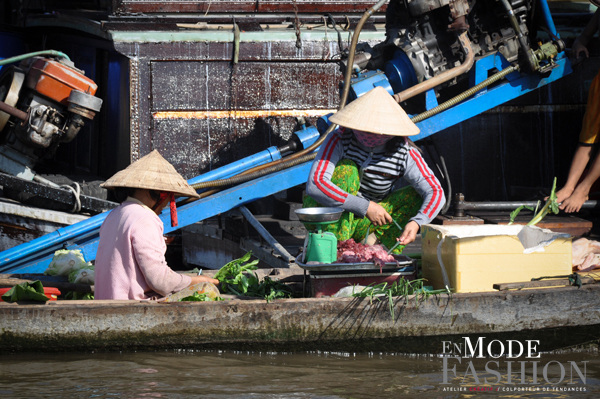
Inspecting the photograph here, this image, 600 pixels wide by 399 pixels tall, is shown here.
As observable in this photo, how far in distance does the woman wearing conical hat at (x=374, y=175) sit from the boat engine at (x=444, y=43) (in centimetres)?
114

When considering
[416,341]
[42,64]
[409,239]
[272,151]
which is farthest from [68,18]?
[416,341]

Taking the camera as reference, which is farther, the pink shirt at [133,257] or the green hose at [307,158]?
the green hose at [307,158]

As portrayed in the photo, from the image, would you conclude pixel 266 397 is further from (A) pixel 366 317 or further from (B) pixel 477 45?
(B) pixel 477 45

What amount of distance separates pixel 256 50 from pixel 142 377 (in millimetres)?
3872

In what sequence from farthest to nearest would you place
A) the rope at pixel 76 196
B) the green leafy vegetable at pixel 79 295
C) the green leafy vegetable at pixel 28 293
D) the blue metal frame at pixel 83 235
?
the rope at pixel 76 196
the blue metal frame at pixel 83 235
the green leafy vegetable at pixel 79 295
the green leafy vegetable at pixel 28 293

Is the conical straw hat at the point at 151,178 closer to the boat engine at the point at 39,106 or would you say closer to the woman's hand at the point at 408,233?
the woman's hand at the point at 408,233

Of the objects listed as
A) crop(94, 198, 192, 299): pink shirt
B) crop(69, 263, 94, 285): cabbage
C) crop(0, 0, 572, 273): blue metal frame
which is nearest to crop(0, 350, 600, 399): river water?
crop(94, 198, 192, 299): pink shirt

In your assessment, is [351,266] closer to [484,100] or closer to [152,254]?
[152,254]

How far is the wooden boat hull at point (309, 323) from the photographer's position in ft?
12.8

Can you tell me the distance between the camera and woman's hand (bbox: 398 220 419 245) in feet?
14.6

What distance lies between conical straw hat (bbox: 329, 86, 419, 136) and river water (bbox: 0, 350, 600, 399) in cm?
140

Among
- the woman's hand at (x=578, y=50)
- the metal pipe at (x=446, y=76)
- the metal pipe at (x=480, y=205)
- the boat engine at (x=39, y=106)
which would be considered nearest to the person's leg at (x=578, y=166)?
the metal pipe at (x=480, y=205)

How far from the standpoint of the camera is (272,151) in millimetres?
6238

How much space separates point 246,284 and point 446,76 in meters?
2.61
